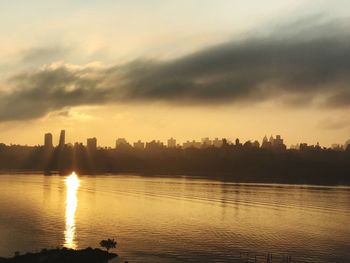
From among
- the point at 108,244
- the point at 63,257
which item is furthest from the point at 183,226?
the point at 63,257

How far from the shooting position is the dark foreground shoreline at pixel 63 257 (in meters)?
57.2

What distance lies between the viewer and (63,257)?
58.5m

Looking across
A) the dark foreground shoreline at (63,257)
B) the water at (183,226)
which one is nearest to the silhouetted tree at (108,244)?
the water at (183,226)

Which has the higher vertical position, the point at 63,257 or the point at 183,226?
the point at 63,257

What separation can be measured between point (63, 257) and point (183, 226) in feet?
140

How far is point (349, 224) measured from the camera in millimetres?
107375

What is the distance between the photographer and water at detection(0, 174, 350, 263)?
239 feet

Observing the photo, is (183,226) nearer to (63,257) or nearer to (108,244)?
(108,244)

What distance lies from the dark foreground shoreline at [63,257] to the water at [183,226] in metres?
5.15

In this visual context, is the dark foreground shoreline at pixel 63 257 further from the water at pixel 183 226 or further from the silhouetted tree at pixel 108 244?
the silhouetted tree at pixel 108 244

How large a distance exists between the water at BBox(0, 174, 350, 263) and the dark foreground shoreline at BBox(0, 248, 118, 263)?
515 cm

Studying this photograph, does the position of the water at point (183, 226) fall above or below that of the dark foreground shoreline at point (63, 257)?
below

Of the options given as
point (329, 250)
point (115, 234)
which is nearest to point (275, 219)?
point (329, 250)

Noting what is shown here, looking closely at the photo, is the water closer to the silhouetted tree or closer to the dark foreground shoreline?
the silhouetted tree
